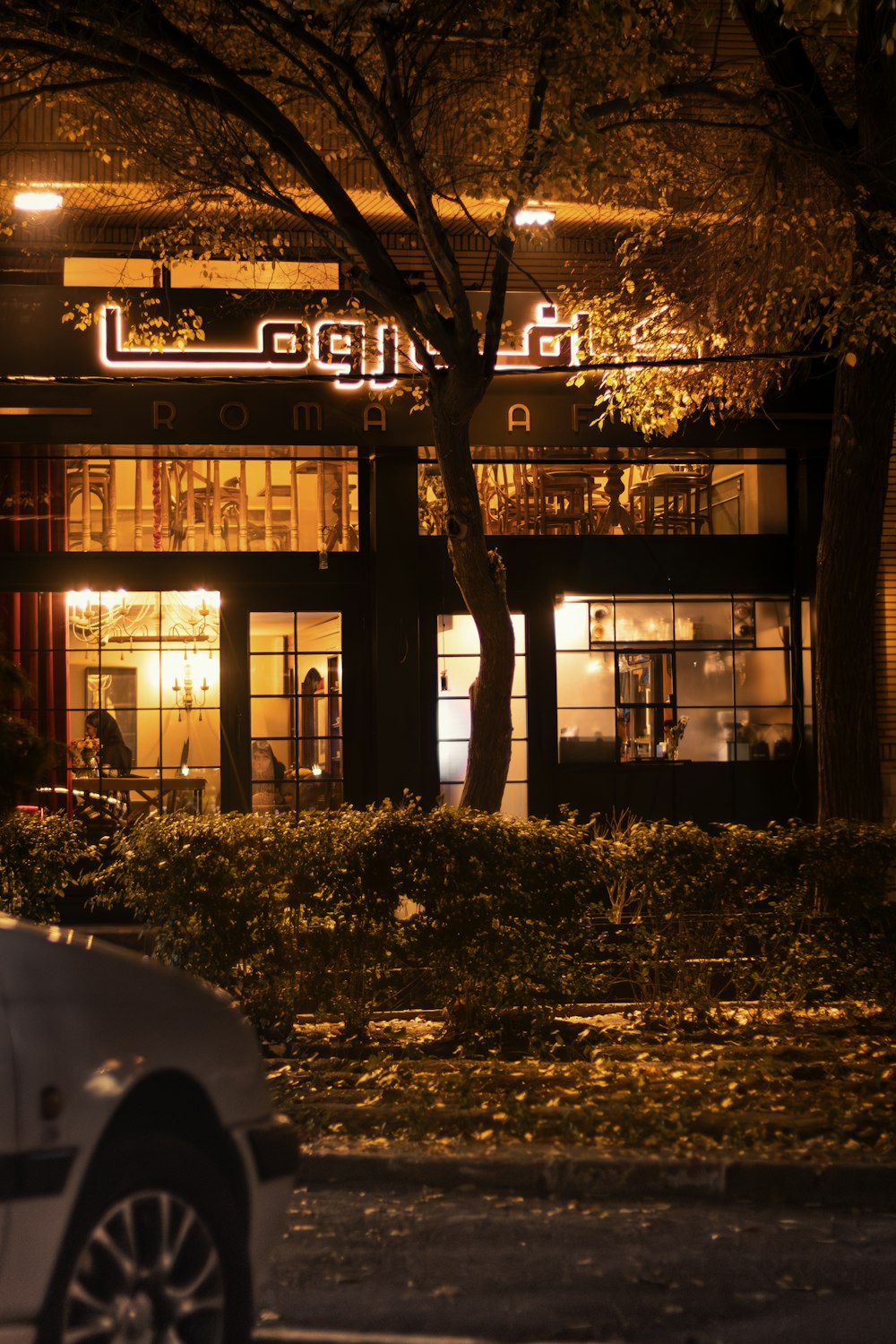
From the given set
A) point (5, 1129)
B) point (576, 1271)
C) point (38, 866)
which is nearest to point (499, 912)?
point (38, 866)

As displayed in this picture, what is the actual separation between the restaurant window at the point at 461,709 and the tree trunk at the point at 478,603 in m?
4.88

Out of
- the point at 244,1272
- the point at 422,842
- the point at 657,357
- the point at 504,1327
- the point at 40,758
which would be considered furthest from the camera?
the point at 657,357

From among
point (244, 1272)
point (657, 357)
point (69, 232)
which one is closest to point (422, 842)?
point (244, 1272)

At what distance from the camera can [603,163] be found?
9508mm

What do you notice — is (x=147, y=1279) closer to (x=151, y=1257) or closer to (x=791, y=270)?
(x=151, y=1257)

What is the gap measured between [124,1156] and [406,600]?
11.1 meters

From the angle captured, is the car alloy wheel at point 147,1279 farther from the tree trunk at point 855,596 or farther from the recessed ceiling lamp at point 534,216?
the recessed ceiling lamp at point 534,216

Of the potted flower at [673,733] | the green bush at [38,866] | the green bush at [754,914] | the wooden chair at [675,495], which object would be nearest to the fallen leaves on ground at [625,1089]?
the green bush at [754,914]

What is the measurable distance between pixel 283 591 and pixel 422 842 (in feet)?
22.4

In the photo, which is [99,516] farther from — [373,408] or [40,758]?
[40,758]

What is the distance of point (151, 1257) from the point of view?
3619mm

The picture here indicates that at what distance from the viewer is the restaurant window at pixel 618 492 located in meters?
15.0

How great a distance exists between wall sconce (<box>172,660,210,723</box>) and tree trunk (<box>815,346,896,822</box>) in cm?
691

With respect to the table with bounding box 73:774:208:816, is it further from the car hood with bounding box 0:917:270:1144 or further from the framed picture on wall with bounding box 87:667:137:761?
the car hood with bounding box 0:917:270:1144
